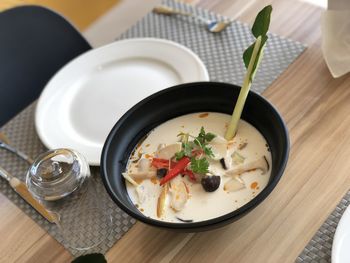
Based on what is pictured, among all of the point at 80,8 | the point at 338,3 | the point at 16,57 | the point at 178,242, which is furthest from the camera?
the point at 80,8

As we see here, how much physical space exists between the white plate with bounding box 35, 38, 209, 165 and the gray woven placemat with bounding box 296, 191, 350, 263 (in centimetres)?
39

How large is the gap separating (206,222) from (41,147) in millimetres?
478

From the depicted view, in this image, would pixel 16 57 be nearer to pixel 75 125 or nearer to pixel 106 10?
pixel 75 125

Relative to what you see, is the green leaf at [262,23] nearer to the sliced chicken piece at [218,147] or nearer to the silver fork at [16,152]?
the sliced chicken piece at [218,147]

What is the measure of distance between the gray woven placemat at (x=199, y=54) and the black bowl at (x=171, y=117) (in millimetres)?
91

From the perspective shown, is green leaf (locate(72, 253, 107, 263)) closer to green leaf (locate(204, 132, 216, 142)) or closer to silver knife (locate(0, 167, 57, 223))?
silver knife (locate(0, 167, 57, 223))

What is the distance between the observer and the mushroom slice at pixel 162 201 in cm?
77

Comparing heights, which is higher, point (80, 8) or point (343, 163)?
point (343, 163)

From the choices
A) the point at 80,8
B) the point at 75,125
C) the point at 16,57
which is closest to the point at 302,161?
the point at 75,125

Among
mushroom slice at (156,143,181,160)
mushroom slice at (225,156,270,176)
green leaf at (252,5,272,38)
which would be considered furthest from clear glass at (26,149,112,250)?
green leaf at (252,5,272,38)

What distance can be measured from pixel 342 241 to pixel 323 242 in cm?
5

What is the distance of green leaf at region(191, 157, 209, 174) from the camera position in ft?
2.52

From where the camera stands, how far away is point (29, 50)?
140 centimetres

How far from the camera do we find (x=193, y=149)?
0.82 m
